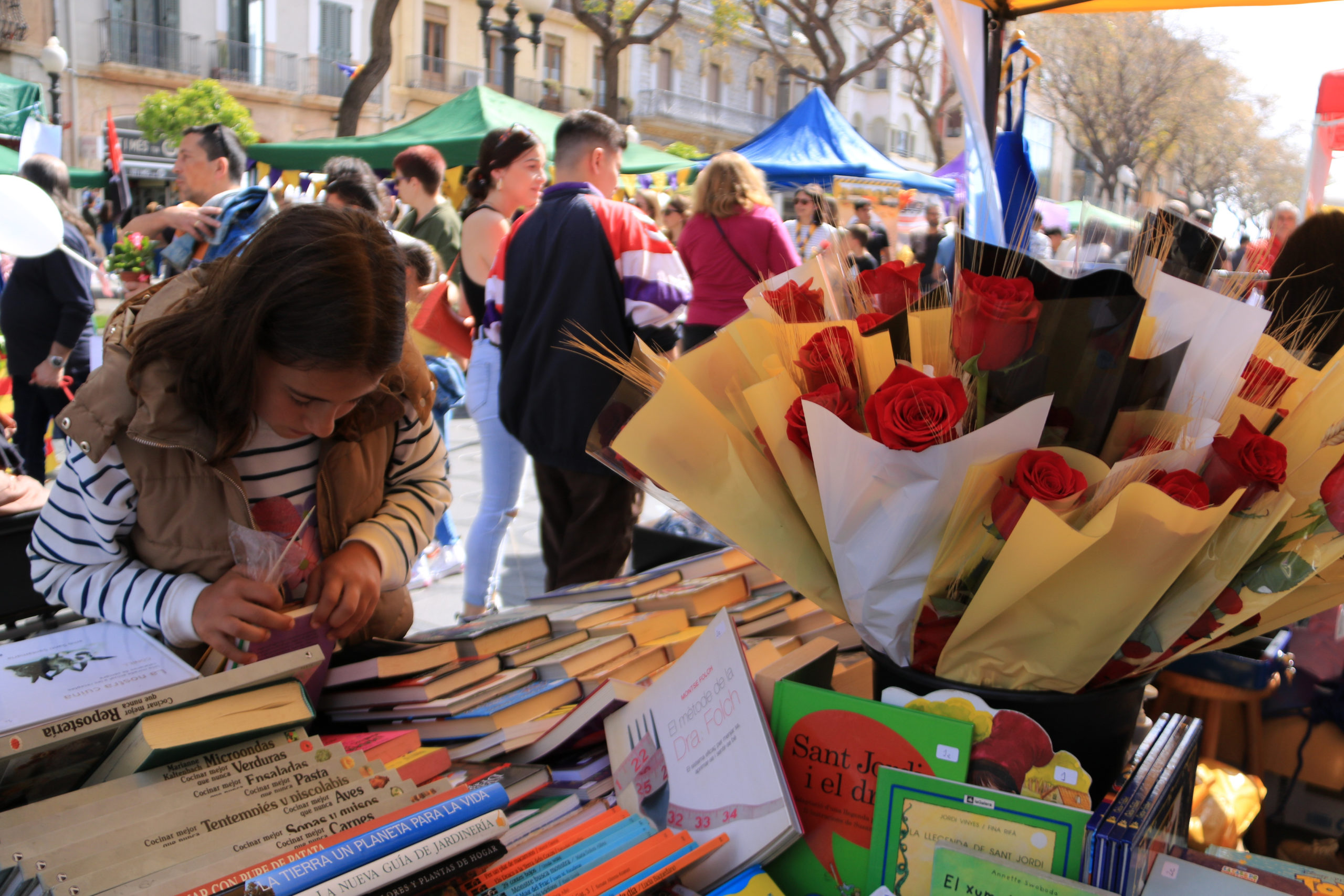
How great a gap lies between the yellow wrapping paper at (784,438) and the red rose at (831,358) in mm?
32

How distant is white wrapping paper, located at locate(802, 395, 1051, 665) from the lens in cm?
95

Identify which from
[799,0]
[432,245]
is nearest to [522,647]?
[432,245]

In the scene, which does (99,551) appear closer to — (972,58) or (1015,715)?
(1015,715)

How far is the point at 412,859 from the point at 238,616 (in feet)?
1.85

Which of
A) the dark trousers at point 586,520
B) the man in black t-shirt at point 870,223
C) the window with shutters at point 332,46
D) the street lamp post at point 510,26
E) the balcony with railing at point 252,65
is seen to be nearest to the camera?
the dark trousers at point 586,520

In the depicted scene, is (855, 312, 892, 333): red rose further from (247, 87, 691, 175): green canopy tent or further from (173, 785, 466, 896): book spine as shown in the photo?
A: (247, 87, 691, 175): green canopy tent

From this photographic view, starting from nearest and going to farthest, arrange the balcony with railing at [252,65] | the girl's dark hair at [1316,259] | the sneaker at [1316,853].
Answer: the sneaker at [1316,853] → the girl's dark hair at [1316,259] → the balcony with railing at [252,65]

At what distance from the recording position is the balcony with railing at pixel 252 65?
2467 cm

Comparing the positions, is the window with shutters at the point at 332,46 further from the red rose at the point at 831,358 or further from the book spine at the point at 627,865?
the book spine at the point at 627,865

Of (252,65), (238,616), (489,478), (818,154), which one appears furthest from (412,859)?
(252,65)

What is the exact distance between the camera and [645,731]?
4.00 feet

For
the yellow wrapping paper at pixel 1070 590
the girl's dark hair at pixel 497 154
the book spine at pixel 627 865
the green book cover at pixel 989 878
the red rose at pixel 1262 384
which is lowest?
the book spine at pixel 627 865

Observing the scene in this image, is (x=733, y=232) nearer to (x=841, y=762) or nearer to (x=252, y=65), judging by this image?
(x=841, y=762)

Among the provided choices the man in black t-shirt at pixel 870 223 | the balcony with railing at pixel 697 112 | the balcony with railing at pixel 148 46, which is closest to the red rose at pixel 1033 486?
the man in black t-shirt at pixel 870 223
